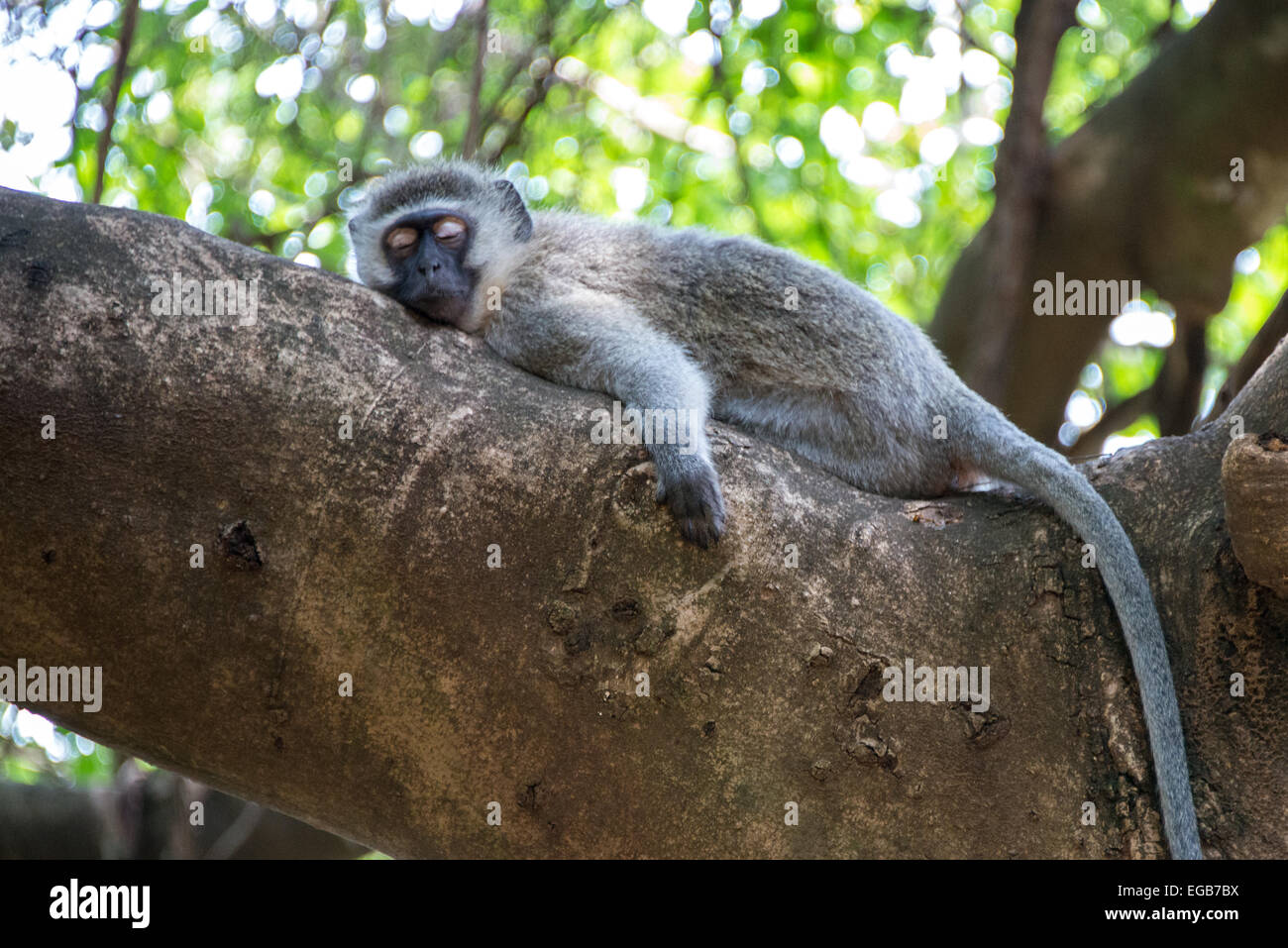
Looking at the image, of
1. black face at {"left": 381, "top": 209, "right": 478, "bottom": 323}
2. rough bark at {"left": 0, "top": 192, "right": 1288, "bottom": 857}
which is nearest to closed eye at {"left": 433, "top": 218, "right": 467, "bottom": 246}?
black face at {"left": 381, "top": 209, "right": 478, "bottom": 323}

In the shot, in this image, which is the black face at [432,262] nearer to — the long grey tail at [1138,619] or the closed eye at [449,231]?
the closed eye at [449,231]

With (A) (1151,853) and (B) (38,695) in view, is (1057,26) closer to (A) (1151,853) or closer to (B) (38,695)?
(A) (1151,853)

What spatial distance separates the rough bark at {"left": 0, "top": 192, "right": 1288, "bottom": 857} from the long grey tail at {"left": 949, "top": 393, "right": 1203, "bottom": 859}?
76 millimetres

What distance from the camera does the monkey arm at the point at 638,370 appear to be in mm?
2648

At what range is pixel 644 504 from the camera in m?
2.66

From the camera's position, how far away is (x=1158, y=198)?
541 cm

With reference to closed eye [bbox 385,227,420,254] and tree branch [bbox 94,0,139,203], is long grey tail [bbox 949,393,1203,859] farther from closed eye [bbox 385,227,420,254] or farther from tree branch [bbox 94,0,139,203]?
tree branch [bbox 94,0,139,203]

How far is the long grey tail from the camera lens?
7.98ft

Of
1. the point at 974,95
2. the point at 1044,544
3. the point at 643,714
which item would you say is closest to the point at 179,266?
the point at 643,714

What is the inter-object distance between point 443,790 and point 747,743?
2.21ft

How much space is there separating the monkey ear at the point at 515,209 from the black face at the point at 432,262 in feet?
0.63

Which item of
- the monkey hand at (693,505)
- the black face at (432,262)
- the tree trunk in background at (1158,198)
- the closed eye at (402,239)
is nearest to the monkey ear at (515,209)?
the black face at (432,262)

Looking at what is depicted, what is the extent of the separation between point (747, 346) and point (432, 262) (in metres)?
1.12

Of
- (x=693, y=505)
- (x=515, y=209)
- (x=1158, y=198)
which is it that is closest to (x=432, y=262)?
(x=515, y=209)
